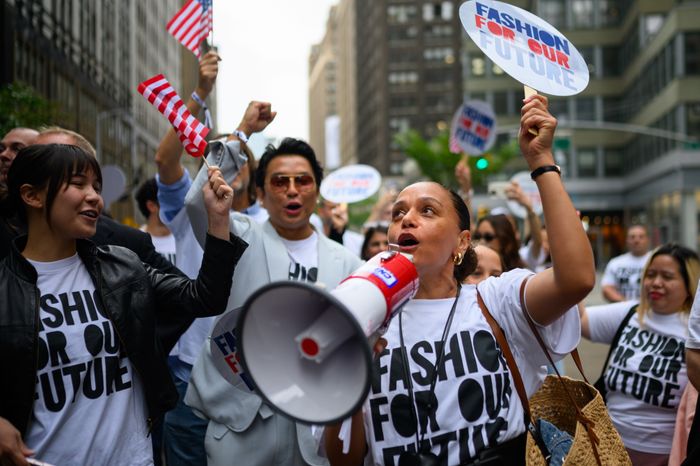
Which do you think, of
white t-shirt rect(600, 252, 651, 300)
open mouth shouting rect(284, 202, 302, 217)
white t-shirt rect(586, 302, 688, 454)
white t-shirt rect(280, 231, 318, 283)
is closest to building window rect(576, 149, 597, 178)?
white t-shirt rect(600, 252, 651, 300)

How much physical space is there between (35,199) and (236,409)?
3.89 ft

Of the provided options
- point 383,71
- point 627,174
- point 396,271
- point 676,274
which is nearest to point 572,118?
point 627,174

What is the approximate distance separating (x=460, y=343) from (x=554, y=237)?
1.63ft

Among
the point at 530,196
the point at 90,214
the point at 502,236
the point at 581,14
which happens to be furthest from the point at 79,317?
the point at 581,14

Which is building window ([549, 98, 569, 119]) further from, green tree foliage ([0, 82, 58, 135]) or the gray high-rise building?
green tree foliage ([0, 82, 58, 135])

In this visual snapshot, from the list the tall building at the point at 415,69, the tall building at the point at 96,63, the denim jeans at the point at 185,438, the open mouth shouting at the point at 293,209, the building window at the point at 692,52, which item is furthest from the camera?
the tall building at the point at 415,69

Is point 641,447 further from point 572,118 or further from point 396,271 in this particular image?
point 572,118

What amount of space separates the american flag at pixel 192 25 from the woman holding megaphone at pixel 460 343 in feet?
7.43

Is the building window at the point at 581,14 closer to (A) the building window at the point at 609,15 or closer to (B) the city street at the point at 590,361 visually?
(A) the building window at the point at 609,15

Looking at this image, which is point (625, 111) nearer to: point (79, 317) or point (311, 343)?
point (79, 317)

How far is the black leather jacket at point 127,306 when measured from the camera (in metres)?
2.36

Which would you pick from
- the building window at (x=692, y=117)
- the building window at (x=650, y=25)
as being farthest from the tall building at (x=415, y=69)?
the building window at (x=692, y=117)

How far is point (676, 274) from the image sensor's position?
13.5 ft

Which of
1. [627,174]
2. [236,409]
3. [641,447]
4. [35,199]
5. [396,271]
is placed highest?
[627,174]
